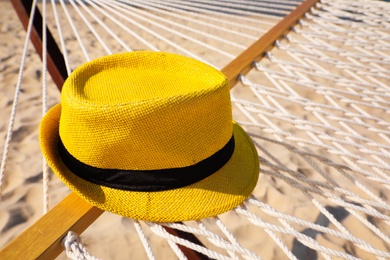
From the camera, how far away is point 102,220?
54.5 inches

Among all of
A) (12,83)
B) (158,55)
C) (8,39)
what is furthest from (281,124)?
(8,39)

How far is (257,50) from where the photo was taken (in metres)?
1.31

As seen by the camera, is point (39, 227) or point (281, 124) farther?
point (281, 124)

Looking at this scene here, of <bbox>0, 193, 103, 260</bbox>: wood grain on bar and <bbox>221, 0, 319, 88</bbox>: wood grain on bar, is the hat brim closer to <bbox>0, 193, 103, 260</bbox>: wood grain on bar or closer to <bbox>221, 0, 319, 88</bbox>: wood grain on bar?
<bbox>0, 193, 103, 260</bbox>: wood grain on bar

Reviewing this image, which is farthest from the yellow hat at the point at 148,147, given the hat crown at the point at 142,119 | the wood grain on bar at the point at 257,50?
the wood grain on bar at the point at 257,50

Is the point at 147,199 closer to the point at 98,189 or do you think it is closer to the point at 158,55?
the point at 98,189

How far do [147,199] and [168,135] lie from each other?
127mm

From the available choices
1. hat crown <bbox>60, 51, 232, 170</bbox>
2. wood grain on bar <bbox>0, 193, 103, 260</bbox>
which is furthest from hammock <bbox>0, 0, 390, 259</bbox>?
hat crown <bbox>60, 51, 232, 170</bbox>

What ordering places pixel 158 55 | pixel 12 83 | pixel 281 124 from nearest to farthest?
1. pixel 158 55
2. pixel 281 124
3. pixel 12 83

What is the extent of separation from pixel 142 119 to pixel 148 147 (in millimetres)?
59

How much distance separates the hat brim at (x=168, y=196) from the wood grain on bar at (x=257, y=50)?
57cm

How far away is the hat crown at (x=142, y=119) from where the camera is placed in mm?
540

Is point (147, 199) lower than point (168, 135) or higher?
lower

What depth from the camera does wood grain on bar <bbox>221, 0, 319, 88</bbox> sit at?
1.16 metres
